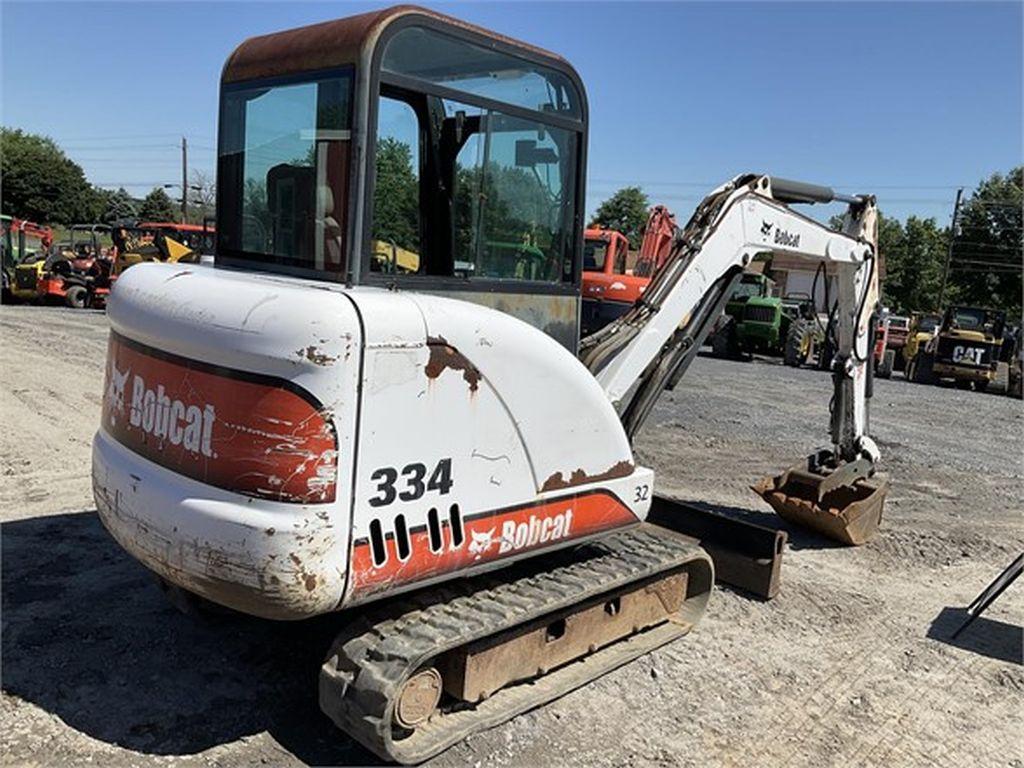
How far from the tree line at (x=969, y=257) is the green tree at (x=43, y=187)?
5048 cm

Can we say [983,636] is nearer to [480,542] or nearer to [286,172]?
[480,542]

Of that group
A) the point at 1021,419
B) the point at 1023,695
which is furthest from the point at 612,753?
the point at 1021,419

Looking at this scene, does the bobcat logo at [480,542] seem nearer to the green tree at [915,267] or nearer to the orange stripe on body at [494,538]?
the orange stripe on body at [494,538]

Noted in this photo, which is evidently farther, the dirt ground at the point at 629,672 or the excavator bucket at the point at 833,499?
the excavator bucket at the point at 833,499

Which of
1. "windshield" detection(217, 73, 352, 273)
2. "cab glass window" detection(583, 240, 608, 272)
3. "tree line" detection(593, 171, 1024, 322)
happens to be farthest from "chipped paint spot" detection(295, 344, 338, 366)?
"tree line" detection(593, 171, 1024, 322)

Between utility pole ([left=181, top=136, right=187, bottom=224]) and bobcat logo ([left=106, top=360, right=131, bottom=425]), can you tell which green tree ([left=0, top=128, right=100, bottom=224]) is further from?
bobcat logo ([left=106, top=360, right=131, bottom=425])

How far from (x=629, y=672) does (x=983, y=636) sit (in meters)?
2.20

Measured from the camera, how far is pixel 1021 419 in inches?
556

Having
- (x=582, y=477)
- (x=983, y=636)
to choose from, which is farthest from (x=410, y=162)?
(x=983, y=636)

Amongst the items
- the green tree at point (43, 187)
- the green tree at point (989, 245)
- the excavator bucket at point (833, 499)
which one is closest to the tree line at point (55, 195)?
the green tree at point (43, 187)

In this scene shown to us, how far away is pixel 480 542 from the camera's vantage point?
332cm

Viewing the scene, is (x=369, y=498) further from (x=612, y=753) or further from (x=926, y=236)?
(x=926, y=236)

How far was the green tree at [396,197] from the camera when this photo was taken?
328 centimetres

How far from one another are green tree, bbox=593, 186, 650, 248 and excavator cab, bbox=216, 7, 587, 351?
196ft
